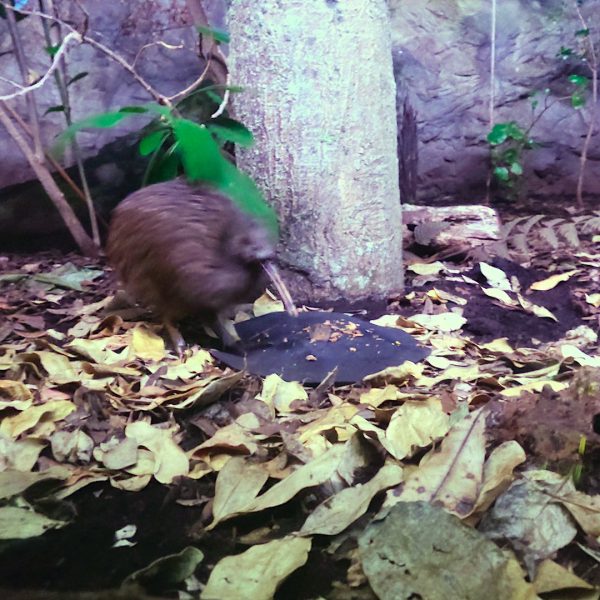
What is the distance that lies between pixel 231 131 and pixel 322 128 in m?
0.36

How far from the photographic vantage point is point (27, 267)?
3506 millimetres

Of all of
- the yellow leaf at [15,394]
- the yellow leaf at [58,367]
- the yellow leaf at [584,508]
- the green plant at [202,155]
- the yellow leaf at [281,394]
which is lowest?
the yellow leaf at [281,394]

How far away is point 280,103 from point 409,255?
1.17 metres

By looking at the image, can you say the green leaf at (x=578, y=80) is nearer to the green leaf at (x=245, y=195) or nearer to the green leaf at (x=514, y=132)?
the green leaf at (x=514, y=132)

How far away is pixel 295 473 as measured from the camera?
139 cm

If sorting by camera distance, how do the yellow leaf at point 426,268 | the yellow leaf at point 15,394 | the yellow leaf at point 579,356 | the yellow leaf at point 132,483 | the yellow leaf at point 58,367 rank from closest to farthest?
the yellow leaf at point 132,483 → the yellow leaf at point 15,394 → the yellow leaf at point 58,367 → the yellow leaf at point 579,356 → the yellow leaf at point 426,268

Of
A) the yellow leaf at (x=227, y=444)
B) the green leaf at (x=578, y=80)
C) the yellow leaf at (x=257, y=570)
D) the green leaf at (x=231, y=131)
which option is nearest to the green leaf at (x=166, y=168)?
the green leaf at (x=231, y=131)

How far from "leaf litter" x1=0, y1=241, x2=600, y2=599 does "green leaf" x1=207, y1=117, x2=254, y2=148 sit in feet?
2.69

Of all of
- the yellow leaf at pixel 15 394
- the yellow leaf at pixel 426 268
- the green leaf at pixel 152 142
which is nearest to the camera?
the yellow leaf at pixel 15 394

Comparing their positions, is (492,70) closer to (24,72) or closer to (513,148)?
(513,148)

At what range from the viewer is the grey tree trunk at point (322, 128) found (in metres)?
2.78

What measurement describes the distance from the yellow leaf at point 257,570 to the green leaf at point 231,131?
1.89 meters

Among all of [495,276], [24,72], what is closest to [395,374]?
[495,276]

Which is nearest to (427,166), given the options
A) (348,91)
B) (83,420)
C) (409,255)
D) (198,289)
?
(409,255)
